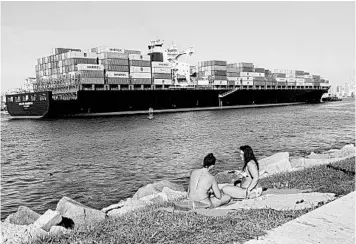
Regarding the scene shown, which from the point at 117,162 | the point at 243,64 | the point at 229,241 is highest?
the point at 243,64

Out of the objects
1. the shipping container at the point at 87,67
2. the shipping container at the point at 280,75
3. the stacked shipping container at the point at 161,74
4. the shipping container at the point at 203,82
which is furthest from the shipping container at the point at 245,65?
the shipping container at the point at 87,67

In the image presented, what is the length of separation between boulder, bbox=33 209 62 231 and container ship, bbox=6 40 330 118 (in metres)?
57.2

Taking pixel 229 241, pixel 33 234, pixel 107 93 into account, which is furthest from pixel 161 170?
pixel 107 93

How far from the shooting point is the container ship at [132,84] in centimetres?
6662

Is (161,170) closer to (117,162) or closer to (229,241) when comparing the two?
(117,162)

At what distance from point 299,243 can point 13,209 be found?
11.4 meters

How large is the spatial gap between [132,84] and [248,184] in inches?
2646

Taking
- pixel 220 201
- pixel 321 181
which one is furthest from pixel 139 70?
pixel 220 201

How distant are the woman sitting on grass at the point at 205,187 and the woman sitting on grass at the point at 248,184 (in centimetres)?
61

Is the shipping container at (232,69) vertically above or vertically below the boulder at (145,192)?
above

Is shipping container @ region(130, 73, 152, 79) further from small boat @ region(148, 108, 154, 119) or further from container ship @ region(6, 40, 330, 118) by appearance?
small boat @ region(148, 108, 154, 119)

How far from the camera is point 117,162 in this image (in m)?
23.1

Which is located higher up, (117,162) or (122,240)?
(122,240)

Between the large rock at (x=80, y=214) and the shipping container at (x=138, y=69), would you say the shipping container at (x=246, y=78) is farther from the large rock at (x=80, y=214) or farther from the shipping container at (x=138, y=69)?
the large rock at (x=80, y=214)
